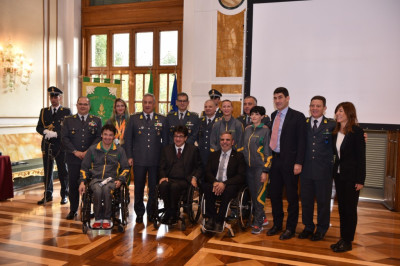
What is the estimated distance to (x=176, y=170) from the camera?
3.79 meters

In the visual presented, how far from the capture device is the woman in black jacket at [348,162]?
3.04 meters

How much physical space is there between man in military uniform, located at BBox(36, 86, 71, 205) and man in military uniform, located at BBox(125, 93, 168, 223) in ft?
4.37

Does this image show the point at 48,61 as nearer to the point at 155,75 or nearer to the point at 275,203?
the point at 155,75

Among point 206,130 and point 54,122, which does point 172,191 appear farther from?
point 54,122

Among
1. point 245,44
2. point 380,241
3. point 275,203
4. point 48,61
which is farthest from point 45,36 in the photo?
point 380,241

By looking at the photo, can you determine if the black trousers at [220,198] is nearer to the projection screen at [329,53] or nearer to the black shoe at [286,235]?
the black shoe at [286,235]

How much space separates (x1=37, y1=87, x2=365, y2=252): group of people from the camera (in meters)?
3.19

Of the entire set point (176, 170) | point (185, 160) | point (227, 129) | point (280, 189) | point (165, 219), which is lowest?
point (165, 219)

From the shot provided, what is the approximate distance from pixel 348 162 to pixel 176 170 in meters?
1.68

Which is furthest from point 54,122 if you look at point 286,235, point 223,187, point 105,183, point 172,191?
point 286,235

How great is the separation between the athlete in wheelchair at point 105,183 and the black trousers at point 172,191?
366 mm

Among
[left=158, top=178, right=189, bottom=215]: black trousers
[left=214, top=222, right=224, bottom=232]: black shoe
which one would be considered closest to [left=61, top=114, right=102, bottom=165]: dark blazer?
[left=158, top=178, right=189, bottom=215]: black trousers

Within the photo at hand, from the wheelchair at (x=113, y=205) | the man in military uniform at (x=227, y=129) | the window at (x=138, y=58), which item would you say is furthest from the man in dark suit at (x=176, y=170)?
the window at (x=138, y=58)

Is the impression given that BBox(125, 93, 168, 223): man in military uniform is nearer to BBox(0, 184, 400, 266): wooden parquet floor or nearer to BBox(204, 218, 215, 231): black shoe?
BBox(0, 184, 400, 266): wooden parquet floor
